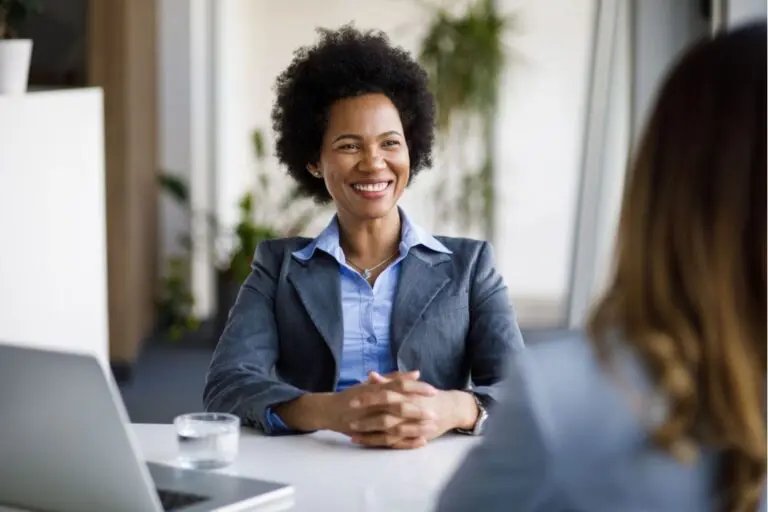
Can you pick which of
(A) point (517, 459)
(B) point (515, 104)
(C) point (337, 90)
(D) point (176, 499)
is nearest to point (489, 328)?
(C) point (337, 90)

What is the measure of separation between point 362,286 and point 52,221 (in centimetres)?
196

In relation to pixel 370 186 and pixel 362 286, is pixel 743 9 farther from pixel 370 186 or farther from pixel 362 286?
pixel 362 286

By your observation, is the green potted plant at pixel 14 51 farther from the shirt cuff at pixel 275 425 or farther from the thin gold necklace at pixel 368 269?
the shirt cuff at pixel 275 425

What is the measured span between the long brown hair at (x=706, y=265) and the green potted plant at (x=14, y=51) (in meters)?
3.25

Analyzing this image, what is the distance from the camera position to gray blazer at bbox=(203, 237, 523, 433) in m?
2.43

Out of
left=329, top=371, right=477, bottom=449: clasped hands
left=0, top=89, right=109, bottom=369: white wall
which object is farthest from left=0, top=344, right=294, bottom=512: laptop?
left=0, top=89, right=109, bottom=369: white wall

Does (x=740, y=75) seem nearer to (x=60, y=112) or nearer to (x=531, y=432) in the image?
(x=531, y=432)

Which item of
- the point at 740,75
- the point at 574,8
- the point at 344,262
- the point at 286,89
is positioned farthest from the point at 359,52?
the point at 574,8

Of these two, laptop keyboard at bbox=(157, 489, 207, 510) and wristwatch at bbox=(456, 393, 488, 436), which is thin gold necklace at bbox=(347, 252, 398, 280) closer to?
wristwatch at bbox=(456, 393, 488, 436)

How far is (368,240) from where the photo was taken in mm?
2568

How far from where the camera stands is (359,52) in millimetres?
2654

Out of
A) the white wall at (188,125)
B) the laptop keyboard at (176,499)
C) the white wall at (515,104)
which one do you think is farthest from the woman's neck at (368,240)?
the white wall at (188,125)

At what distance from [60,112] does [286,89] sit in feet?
5.64

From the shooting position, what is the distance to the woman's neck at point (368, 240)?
2.57 meters
